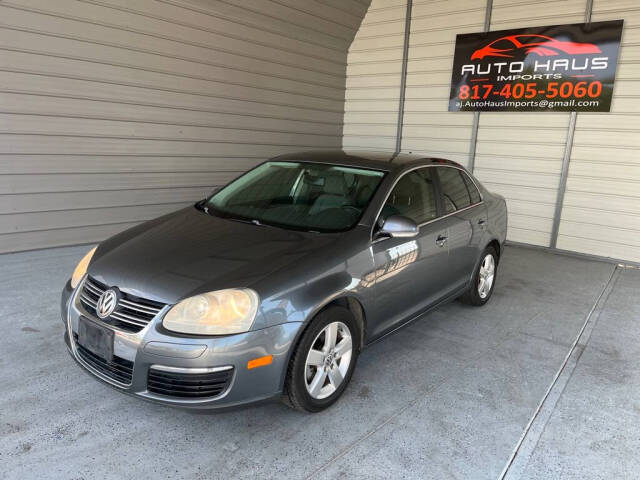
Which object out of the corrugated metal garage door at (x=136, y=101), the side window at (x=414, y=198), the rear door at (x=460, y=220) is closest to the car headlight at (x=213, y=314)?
the side window at (x=414, y=198)

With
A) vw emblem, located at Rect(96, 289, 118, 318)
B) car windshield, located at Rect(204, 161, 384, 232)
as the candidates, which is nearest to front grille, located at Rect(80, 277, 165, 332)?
vw emblem, located at Rect(96, 289, 118, 318)

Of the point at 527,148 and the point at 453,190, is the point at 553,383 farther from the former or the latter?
the point at 527,148

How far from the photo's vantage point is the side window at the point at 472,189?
166 inches

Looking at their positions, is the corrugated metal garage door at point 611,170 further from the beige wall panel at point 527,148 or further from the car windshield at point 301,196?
the car windshield at point 301,196

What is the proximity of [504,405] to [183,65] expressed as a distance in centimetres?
543

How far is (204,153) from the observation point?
672 centimetres

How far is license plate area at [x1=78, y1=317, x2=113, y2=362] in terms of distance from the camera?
234 centimetres

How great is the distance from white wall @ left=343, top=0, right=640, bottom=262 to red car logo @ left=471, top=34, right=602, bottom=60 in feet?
0.69

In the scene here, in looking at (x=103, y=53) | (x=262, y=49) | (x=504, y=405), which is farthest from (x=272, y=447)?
(x=262, y=49)

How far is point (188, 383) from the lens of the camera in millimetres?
2234

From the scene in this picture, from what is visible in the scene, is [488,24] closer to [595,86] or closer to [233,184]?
[595,86]

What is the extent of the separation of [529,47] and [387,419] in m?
6.10

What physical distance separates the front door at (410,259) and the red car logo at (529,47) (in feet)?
13.9

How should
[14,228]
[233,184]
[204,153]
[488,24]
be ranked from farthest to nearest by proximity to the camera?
[488,24] → [204,153] → [14,228] → [233,184]
